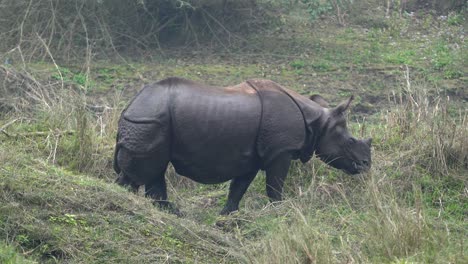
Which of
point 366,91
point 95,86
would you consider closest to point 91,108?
point 95,86

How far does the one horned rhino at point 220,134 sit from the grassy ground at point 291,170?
410 mm

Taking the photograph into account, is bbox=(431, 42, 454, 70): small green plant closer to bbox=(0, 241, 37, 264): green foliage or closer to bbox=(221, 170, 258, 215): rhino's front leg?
bbox=(221, 170, 258, 215): rhino's front leg

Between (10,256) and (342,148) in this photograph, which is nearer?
(10,256)

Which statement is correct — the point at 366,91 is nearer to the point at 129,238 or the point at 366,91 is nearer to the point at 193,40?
the point at 193,40

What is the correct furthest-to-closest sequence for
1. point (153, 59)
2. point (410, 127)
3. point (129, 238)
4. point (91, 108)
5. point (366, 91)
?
1. point (153, 59)
2. point (366, 91)
3. point (91, 108)
4. point (410, 127)
5. point (129, 238)

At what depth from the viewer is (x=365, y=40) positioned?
17.2m

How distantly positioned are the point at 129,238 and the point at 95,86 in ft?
22.0

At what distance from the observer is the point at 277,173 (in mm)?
10812

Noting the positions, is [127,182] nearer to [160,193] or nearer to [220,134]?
[160,193]

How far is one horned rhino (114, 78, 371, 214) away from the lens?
10.4m

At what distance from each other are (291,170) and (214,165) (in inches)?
47.9

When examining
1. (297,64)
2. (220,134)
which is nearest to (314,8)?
(297,64)

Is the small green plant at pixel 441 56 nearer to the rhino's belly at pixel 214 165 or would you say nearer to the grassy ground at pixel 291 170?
the grassy ground at pixel 291 170

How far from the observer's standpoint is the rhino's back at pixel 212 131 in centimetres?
1045
